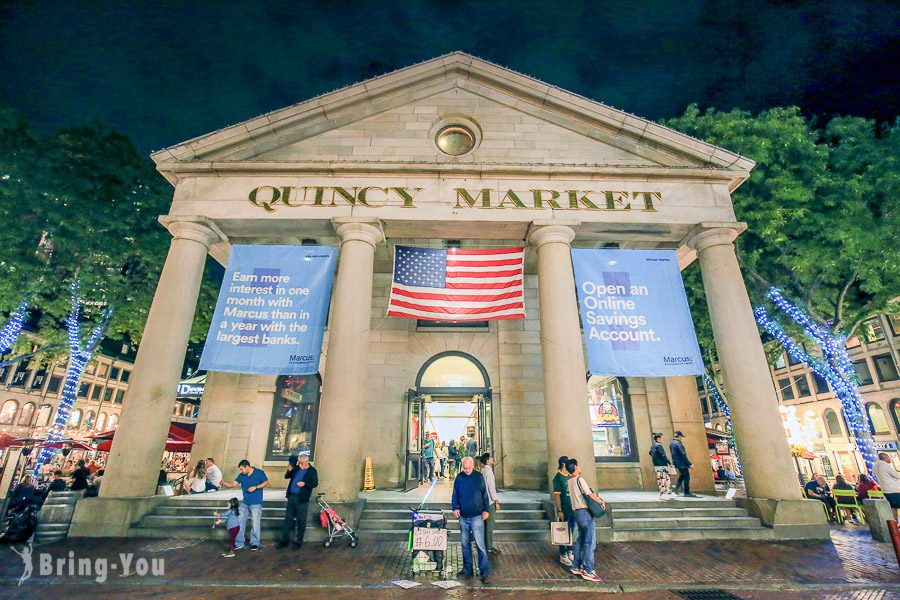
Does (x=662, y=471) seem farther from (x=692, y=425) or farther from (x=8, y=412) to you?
(x=8, y=412)

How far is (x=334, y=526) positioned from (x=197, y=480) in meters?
6.59

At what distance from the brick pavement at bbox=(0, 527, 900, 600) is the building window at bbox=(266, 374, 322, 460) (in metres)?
5.59

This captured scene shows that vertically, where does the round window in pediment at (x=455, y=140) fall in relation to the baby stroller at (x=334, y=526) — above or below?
above

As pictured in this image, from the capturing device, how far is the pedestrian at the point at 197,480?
12000mm

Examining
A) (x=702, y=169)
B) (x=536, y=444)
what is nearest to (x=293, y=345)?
(x=536, y=444)

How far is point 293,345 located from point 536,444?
27.3 feet

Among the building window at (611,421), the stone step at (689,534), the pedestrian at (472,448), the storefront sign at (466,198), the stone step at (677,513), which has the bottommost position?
the stone step at (689,534)

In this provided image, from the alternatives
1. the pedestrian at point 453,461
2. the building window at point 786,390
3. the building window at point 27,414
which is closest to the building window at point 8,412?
the building window at point 27,414

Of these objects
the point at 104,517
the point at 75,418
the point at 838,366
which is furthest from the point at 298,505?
the point at 75,418

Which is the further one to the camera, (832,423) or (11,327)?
(832,423)

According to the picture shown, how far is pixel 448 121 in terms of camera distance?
1287cm

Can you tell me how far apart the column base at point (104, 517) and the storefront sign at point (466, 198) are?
759 centimetres

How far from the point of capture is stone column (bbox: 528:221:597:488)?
9.37 metres

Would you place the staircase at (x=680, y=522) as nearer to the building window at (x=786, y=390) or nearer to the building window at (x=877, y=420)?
the building window at (x=877, y=420)
